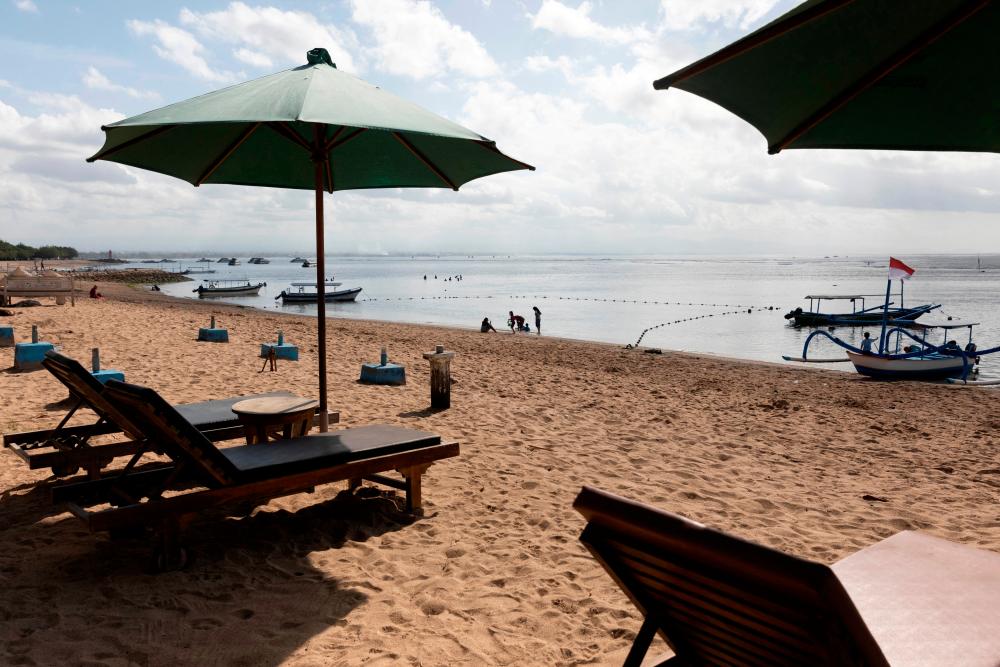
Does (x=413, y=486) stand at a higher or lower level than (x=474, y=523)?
higher

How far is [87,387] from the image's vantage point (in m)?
3.67

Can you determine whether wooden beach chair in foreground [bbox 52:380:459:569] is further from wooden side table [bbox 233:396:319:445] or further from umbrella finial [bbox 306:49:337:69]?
umbrella finial [bbox 306:49:337:69]

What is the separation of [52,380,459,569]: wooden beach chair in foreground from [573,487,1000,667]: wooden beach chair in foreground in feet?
7.49

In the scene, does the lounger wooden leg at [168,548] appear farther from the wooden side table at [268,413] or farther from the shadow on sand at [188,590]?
the wooden side table at [268,413]

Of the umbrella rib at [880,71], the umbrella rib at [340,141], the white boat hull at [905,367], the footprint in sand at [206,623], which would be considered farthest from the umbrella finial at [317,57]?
the white boat hull at [905,367]

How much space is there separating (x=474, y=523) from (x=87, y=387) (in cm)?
246

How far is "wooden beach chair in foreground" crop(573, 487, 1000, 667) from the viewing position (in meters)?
1.30

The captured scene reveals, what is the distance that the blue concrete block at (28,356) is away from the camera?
8.70 metres

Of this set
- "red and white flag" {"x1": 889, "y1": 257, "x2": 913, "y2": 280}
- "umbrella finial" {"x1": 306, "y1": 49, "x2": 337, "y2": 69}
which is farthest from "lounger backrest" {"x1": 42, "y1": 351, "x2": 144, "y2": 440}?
"red and white flag" {"x1": 889, "y1": 257, "x2": 913, "y2": 280}

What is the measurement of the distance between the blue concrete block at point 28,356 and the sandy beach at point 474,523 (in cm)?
35

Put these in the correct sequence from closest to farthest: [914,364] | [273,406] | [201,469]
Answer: [201,469] < [273,406] < [914,364]

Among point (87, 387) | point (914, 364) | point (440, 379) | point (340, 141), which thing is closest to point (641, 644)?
point (87, 387)

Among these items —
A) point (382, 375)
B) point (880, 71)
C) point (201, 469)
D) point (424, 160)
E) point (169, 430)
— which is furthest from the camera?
point (382, 375)

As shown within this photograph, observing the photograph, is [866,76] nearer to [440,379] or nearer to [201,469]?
[201,469]
